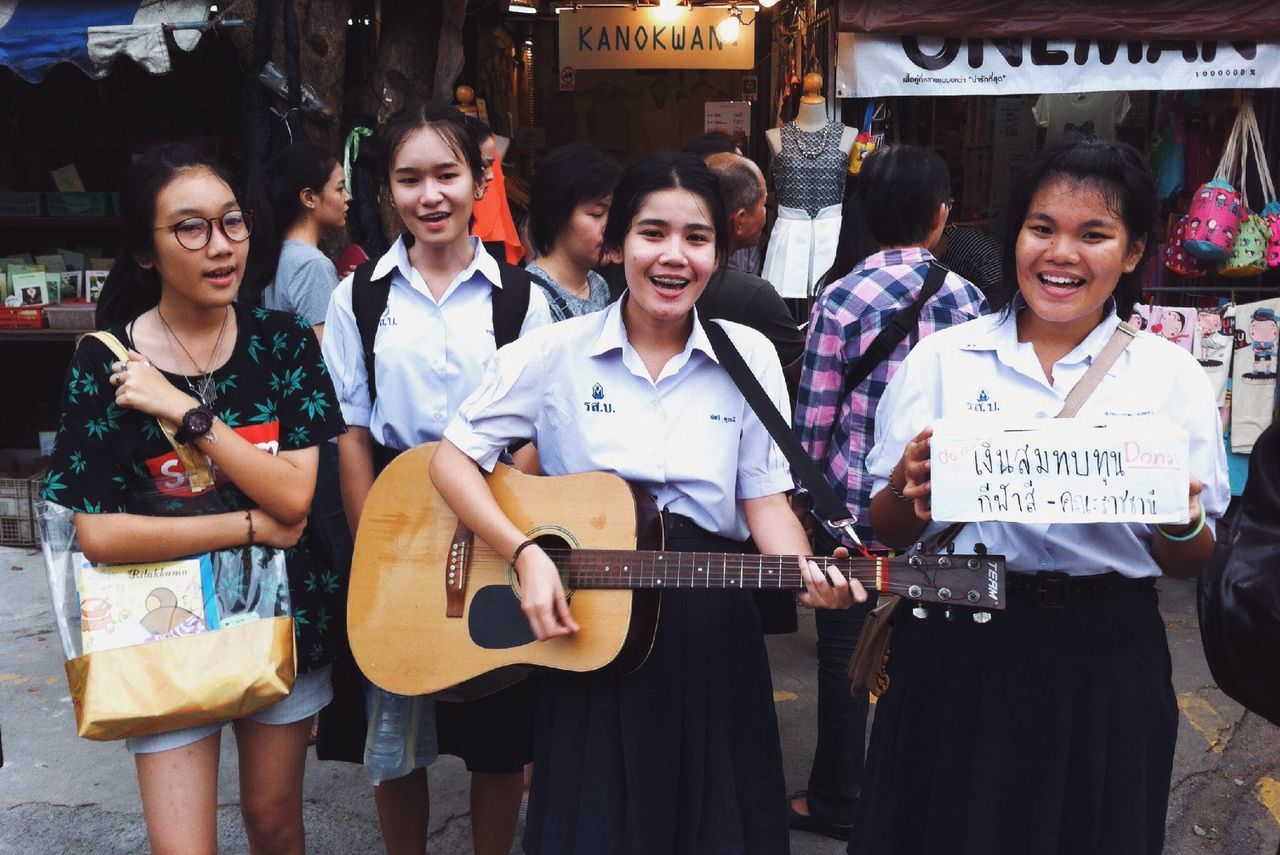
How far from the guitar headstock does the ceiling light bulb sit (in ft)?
20.6

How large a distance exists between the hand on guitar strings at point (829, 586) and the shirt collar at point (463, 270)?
1240 mm

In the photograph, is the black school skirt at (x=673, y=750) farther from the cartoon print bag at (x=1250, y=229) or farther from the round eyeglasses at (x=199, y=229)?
the cartoon print bag at (x=1250, y=229)

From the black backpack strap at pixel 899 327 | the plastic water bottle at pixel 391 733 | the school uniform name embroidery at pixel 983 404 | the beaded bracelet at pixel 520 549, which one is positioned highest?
the black backpack strap at pixel 899 327

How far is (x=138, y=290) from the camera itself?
8.23 feet

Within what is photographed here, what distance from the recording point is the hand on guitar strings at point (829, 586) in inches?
85.7

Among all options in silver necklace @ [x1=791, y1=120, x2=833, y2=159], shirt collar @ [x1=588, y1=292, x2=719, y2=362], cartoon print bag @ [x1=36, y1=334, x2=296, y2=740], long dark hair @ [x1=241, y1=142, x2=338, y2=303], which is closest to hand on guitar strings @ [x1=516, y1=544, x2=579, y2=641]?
shirt collar @ [x1=588, y1=292, x2=719, y2=362]

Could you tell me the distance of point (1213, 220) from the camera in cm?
541

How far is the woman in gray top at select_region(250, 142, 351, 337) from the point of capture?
4062mm

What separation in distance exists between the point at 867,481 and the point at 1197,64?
3362 millimetres

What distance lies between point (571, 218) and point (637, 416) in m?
1.36

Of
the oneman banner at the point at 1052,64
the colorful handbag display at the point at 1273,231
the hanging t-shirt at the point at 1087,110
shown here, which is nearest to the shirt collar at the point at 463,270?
the oneman banner at the point at 1052,64

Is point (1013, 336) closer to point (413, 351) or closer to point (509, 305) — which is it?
point (509, 305)

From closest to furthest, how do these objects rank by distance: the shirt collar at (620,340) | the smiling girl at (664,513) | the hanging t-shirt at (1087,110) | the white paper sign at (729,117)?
the smiling girl at (664,513) → the shirt collar at (620,340) → the hanging t-shirt at (1087,110) → the white paper sign at (729,117)

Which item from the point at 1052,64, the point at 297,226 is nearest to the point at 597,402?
the point at 297,226
